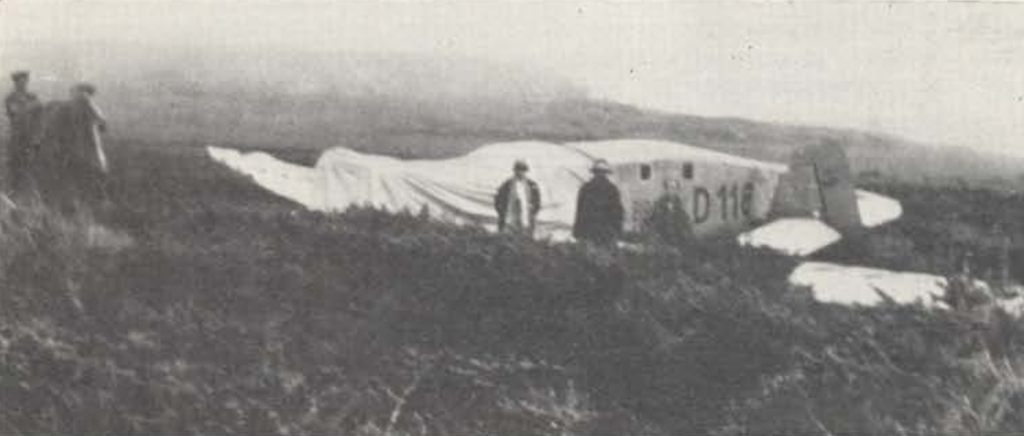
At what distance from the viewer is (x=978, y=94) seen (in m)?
4.16

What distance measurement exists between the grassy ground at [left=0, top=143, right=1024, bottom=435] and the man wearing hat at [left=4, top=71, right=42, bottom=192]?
14 cm

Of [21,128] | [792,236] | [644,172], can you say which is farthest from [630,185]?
[21,128]

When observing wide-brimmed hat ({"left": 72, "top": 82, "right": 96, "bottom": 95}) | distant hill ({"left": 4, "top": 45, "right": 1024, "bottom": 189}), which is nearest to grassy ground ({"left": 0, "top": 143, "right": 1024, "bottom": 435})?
distant hill ({"left": 4, "top": 45, "right": 1024, "bottom": 189})

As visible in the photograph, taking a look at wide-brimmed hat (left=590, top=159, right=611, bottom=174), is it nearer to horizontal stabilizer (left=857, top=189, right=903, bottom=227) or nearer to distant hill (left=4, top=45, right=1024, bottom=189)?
distant hill (left=4, top=45, right=1024, bottom=189)

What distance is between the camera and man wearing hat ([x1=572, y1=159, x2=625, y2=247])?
426 centimetres

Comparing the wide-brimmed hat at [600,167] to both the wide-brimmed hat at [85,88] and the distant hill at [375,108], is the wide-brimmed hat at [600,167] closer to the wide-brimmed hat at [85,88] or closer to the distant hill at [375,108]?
the distant hill at [375,108]

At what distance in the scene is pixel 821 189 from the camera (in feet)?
13.9

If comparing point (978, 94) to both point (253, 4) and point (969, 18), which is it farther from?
point (253, 4)

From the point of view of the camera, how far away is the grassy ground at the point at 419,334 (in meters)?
4.15

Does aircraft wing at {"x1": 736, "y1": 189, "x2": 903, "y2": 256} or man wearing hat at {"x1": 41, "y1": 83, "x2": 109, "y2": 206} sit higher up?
man wearing hat at {"x1": 41, "y1": 83, "x2": 109, "y2": 206}

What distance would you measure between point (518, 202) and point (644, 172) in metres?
0.43

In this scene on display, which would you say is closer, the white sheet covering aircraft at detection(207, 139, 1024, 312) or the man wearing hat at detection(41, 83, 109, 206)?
the white sheet covering aircraft at detection(207, 139, 1024, 312)

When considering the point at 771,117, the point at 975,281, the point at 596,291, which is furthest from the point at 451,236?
the point at 975,281

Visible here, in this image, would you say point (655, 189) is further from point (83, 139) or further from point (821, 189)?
point (83, 139)
